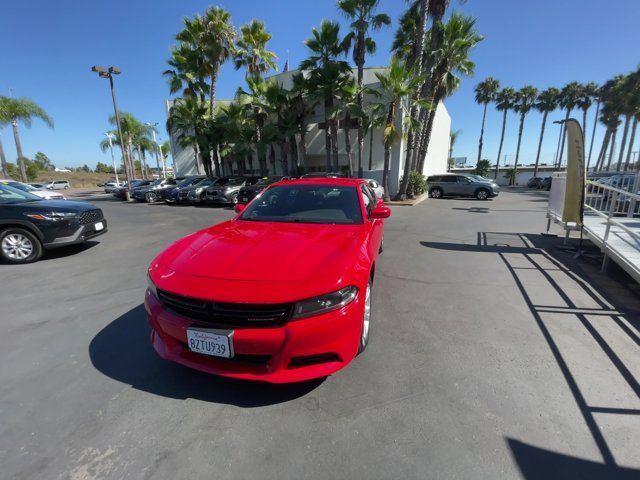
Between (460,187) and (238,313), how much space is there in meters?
19.1

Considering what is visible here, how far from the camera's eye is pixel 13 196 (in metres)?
6.17

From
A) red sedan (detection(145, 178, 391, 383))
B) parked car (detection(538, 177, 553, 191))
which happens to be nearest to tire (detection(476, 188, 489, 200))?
red sedan (detection(145, 178, 391, 383))

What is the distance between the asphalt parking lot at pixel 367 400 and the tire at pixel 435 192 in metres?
15.8

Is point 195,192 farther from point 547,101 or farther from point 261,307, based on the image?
point 547,101

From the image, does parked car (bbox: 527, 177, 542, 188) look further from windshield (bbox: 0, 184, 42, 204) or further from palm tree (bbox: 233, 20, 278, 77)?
windshield (bbox: 0, 184, 42, 204)

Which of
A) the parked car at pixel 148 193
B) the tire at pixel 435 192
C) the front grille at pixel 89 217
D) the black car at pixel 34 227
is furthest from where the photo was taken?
the tire at pixel 435 192

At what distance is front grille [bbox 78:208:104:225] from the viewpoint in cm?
606

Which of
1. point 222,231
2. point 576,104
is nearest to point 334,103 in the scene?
point 222,231

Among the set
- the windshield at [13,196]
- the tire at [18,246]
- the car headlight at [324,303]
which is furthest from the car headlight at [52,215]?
the car headlight at [324,303]

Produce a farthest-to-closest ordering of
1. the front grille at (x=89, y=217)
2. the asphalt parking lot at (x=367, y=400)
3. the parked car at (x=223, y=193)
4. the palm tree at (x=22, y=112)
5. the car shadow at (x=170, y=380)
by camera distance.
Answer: the palm tree at (x=22, y=112) → the parked car at (x=223, y=193) → the front grille at (x=89, y=217) → the car shadow at (x=170, y=380) → the asphalt parking lot at (x=367, y=400)

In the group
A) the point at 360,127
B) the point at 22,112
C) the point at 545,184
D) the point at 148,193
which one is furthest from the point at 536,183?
the point at 22,112

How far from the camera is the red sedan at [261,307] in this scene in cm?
199

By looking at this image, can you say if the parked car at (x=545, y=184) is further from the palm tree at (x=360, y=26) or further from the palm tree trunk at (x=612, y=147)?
the palm tree at (x=360, y=26)

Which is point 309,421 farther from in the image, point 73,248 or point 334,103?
point 334,103
